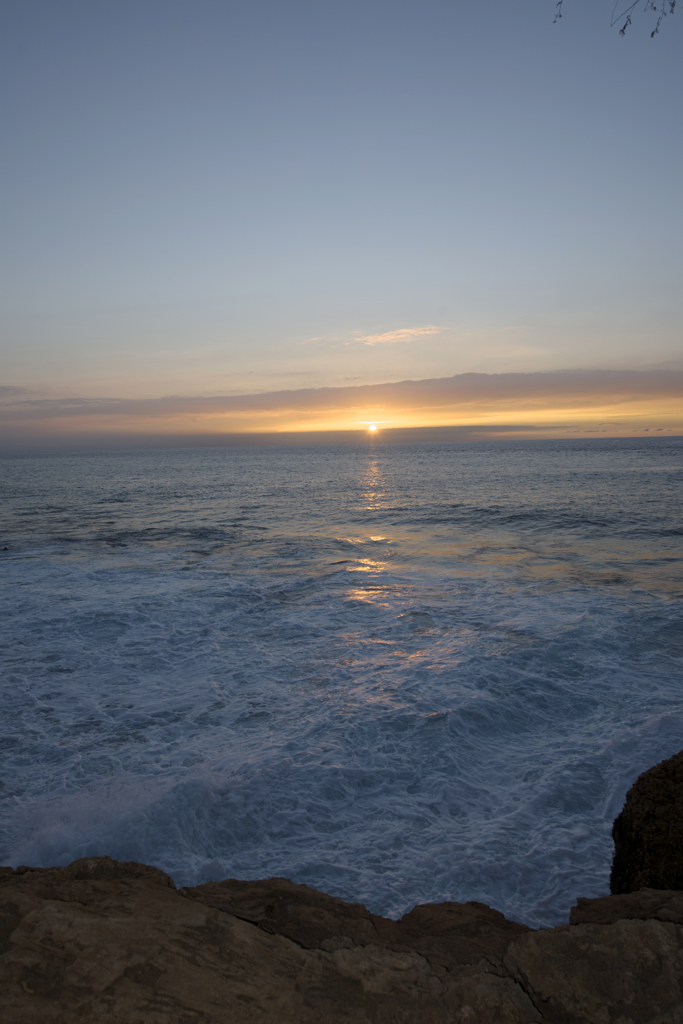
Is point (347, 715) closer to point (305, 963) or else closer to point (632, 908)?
point (632, 908)

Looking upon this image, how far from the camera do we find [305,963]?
2.41 m

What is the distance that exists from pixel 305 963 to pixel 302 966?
24 mm

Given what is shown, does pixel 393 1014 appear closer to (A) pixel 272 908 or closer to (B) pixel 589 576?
(A) pixel 272 908

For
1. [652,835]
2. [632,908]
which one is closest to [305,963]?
[632,908]

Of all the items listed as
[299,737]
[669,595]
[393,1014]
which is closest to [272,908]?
[393,1014]

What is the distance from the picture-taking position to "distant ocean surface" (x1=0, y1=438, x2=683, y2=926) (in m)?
4.27

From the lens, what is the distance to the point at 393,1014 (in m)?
2.12

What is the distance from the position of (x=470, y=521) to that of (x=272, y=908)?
1994 centimetres

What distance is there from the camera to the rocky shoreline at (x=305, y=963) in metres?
2.09

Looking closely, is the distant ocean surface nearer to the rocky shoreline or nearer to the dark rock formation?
the rocky shoreline

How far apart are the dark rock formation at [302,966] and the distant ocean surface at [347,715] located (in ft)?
4.00

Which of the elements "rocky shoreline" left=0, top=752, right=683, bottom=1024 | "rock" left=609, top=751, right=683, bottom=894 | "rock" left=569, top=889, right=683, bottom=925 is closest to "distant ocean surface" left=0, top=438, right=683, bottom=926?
"rock" left=609, top=751, right=683, bottom=894

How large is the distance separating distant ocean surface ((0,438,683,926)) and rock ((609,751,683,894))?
1.19ft

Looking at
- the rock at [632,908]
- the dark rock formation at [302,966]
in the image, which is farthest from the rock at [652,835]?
the dark rock formation at [302,966]
